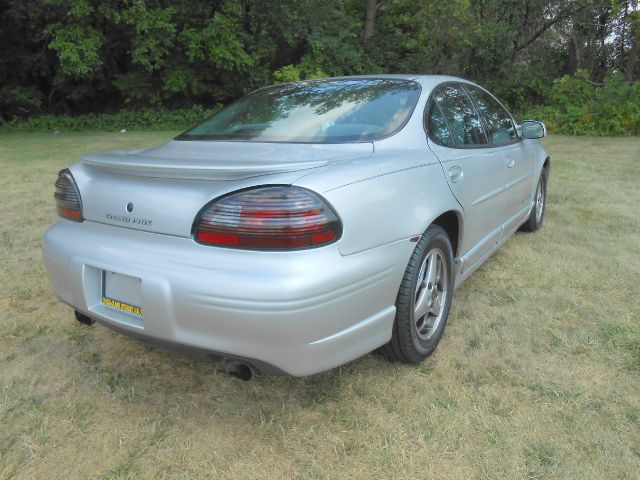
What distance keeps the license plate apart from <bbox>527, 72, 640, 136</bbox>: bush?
1401cm

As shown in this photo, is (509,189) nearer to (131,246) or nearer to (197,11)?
(131,246)

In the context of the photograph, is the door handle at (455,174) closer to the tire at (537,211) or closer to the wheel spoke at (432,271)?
the wheel spoke at (432,271)

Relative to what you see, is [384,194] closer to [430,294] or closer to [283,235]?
[283,235]

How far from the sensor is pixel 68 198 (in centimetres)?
231

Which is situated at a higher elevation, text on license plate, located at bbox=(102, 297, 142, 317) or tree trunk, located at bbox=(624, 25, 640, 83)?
tree trunk, located at bbox=(624, 25, 640, 83)

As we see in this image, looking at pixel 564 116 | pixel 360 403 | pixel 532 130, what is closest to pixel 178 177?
pixel 360 403

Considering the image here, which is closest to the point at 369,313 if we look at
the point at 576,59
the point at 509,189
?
the point at 509,189

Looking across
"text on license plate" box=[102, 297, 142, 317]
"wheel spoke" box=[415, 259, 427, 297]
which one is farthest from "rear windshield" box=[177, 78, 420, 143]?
"text on license plate" box=[102, 297, 142, 317]

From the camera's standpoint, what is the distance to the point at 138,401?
7.41 feet

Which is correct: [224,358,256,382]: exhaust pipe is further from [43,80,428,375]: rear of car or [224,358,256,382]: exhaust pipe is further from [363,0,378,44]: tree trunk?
[363,0,378,44]: tree trunk

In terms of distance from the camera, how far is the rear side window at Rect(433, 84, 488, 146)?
2.97m

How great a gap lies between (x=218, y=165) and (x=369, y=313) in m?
0.81

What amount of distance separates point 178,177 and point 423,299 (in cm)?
128

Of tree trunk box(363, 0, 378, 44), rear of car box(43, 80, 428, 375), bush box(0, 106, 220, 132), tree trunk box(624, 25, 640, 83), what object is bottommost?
bush box(0, 106, 220, 132)
